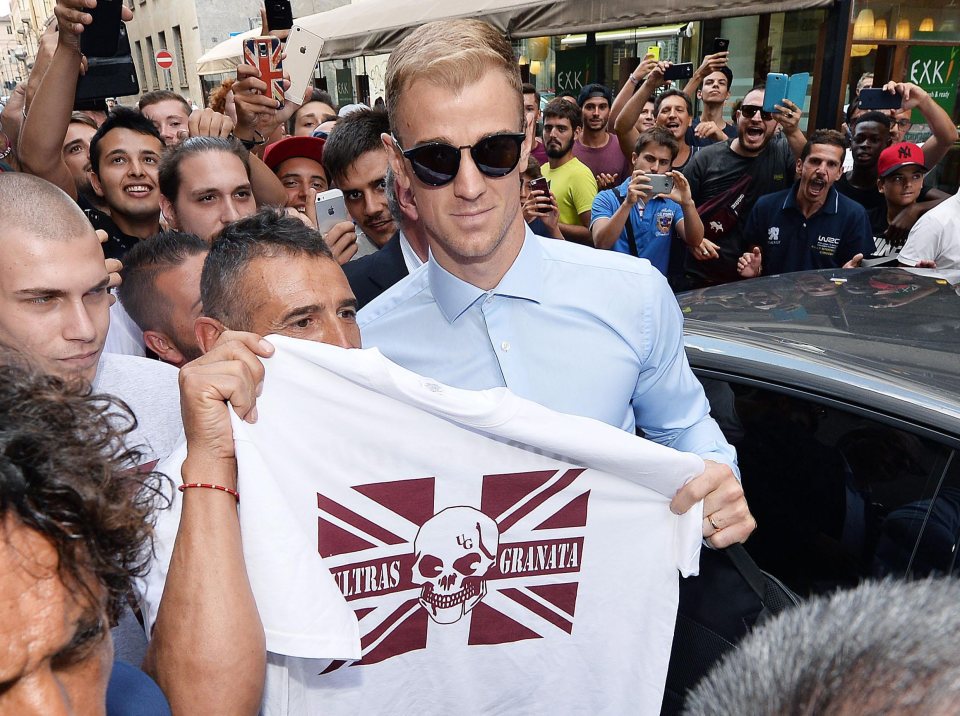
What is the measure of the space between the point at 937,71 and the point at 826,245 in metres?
6.15

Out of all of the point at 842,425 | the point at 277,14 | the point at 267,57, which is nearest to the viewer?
the point at 842,425

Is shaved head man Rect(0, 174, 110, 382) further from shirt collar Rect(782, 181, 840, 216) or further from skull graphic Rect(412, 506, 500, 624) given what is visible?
shirt collar Rect(782, 181, 840, 216)

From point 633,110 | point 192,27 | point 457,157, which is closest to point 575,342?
point 457,157

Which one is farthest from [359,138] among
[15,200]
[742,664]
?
[742,664]

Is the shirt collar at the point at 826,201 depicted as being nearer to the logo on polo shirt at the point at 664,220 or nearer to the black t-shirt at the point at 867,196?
the logo on polo shirt at the point at 664,220

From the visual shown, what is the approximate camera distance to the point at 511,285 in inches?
72.5

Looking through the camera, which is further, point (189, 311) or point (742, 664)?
point (189, 311)

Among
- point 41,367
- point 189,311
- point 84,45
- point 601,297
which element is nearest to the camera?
point 41,367

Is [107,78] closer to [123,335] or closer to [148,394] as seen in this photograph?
[123,335]

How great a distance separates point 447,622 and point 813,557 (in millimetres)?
1271

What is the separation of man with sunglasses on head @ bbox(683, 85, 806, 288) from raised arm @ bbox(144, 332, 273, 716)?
4.45 metres

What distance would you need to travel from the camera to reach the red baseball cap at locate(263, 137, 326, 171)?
421 cm

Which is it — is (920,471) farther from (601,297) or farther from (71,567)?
(71,567)

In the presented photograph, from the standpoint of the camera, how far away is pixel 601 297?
1.85 meters
